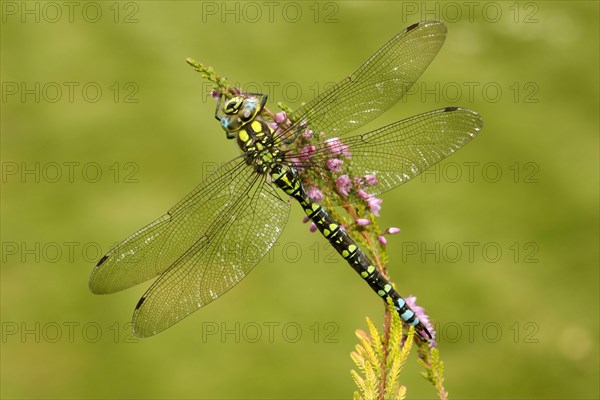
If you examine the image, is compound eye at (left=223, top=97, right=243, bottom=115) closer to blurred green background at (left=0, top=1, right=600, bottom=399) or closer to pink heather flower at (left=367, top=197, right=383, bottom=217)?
pink heather flower at (left=367, top=197, right=383, bottom=217)

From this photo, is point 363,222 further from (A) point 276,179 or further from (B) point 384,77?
(B) point 384,77

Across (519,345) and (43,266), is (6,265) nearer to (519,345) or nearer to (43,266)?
(43,266)

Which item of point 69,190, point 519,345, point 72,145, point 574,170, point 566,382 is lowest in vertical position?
point 566,382

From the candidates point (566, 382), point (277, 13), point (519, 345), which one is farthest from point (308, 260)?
point (277, 13)

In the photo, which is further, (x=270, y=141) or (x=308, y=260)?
(x=308, y=260)

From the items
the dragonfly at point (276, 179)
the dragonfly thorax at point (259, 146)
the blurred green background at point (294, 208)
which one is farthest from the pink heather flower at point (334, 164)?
the blurred green background at point (294, 208)

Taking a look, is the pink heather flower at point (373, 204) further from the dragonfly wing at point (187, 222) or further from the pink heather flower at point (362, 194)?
the dragonfly wing at point (187, 222)
